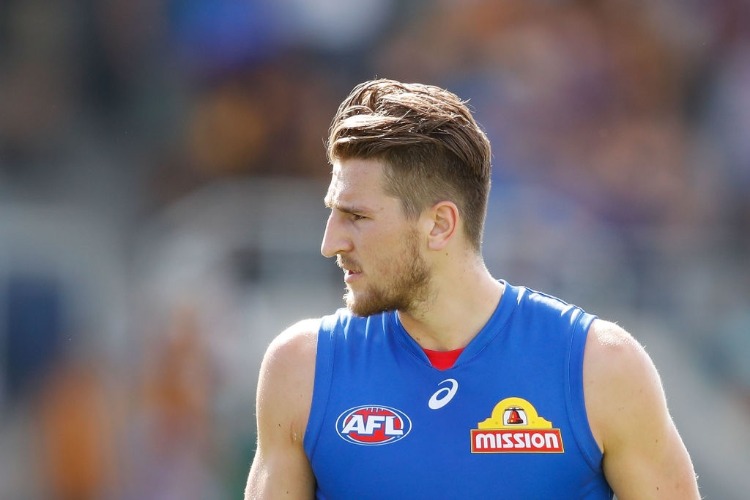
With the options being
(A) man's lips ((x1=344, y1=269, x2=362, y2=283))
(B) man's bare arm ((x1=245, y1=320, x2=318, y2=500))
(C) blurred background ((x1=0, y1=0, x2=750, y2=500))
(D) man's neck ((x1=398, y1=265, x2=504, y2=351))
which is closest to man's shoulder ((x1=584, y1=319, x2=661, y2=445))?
(D) man's neck ((x1=398, y1=265, x2=504, y2=351))

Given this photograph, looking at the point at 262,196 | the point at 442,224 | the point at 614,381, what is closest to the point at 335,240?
the point at 442,224

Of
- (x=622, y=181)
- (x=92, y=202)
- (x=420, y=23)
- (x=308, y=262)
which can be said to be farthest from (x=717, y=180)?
(x=92, y=202)

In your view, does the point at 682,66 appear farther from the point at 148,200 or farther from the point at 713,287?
the point at 148,200

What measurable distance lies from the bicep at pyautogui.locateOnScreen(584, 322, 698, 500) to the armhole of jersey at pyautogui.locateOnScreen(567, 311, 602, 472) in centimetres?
2

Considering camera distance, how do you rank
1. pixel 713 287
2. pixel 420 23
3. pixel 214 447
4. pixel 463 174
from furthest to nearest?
pixel 420 23 → pixel 713 287 → pixel 214 447 → pixel 463 174

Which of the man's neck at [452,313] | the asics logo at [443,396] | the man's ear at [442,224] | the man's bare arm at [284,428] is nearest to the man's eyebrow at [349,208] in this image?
the man's ear at [442,224]

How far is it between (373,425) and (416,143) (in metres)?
0.86

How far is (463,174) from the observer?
365 cm

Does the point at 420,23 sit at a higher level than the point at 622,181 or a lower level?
higher

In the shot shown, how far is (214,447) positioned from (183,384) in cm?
47

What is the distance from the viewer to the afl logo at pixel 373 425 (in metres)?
3.50

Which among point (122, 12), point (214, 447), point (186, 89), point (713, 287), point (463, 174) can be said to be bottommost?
point (214, 447)

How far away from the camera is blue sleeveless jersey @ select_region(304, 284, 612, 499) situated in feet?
11.2

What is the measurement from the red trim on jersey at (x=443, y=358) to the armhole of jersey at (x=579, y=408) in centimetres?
35
